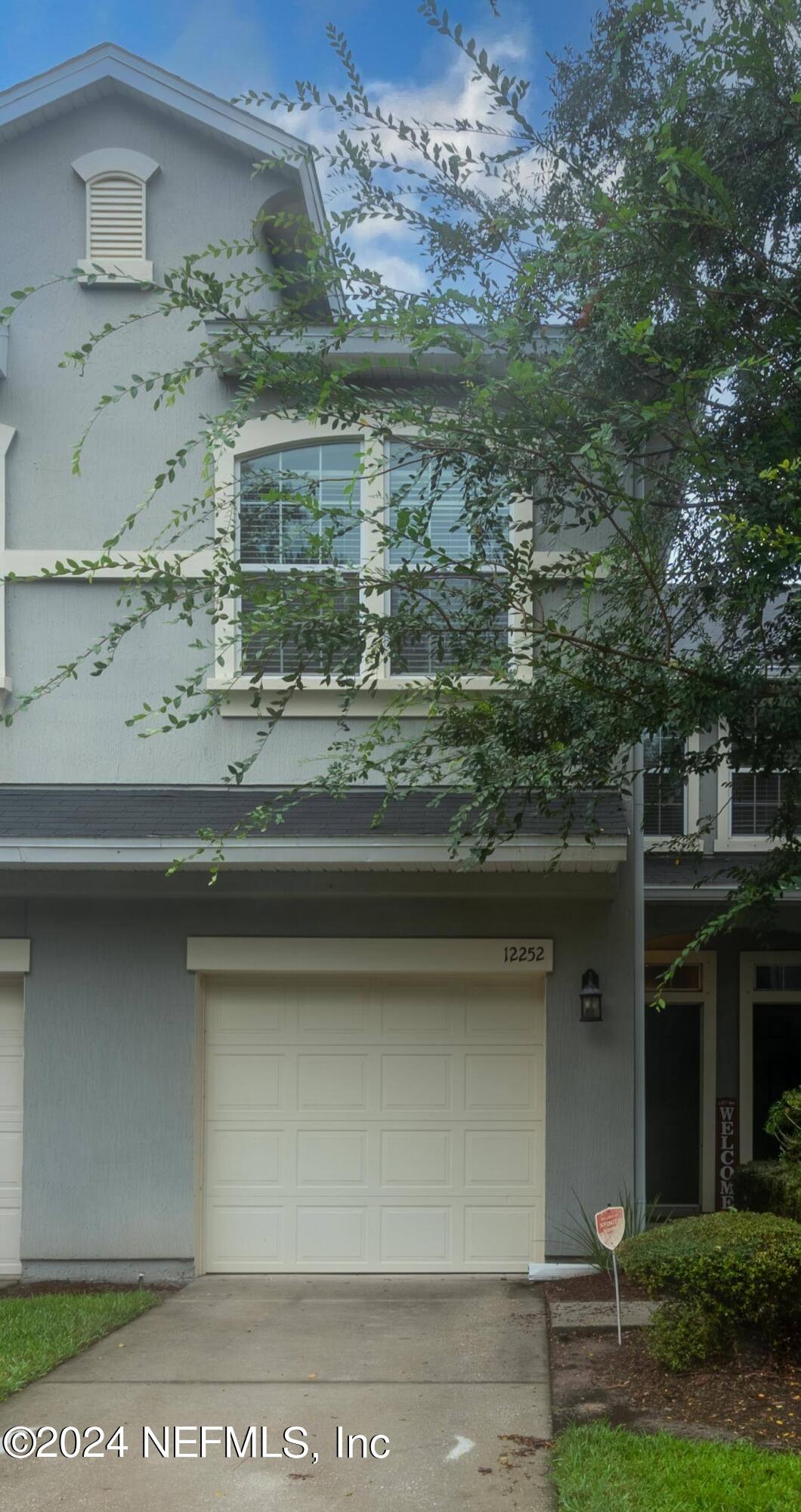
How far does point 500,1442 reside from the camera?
616 centimetres

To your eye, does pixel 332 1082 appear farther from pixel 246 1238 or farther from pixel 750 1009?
pixel 750 1009

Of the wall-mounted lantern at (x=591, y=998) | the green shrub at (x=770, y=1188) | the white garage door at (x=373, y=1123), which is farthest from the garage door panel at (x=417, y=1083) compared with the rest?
the green shrub at (x=770, y=1188)

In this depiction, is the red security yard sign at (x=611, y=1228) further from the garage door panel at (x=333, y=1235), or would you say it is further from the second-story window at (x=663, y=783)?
the garage door panel at (x=333, y=1235)

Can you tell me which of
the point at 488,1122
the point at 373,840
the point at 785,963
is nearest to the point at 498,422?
the point at 373,840

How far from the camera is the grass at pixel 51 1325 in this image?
734 centimetres

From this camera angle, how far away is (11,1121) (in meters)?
10.5

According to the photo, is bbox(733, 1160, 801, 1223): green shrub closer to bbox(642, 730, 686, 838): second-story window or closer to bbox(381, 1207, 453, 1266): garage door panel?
bbox(381, 1207, 453, 1266): garage door panel

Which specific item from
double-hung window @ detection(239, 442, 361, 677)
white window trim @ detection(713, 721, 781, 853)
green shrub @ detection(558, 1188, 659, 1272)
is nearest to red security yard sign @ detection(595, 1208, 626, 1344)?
green shrub @ detection(558, 1188, 659, 1272)

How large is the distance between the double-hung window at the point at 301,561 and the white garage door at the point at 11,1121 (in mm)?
3229

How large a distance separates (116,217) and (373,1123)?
7.41 meters

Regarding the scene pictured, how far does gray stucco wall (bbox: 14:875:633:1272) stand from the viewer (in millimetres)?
10156

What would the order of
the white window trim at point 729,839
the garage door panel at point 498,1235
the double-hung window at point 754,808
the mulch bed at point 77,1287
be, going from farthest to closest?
the double-hung window at point 754,808
the white window trim at point 729,839
the garage door panel at point 498,1235
the mulch bed at point 77,1287

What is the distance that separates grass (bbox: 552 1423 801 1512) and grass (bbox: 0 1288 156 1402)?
2985 mm

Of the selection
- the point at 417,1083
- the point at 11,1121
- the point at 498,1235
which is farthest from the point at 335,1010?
the point at 11,1121
